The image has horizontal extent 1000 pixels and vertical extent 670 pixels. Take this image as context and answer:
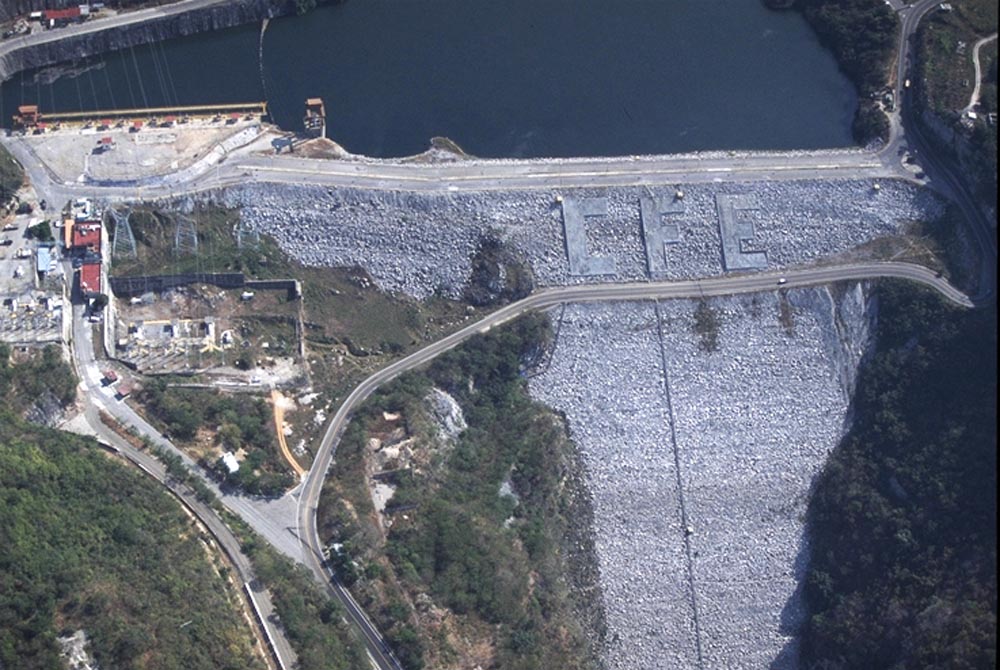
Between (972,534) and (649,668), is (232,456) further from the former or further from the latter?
(972,534)

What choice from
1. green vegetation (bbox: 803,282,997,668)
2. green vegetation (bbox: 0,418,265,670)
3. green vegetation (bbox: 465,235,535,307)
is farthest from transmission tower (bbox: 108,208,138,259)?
green vegetation (bbox: 803,282,997,668)

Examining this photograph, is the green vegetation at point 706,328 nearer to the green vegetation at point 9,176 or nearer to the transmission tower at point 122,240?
the transmission tower at point 122,240

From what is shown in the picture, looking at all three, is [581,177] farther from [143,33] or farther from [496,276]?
[143,33]

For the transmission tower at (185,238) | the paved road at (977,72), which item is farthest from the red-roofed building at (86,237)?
the paved road at (977,72)

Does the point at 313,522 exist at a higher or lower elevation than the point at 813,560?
higher

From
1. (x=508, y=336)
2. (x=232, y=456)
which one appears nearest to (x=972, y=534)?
(x=508, y=336)

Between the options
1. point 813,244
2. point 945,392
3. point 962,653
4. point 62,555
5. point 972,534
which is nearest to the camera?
point 62,555
